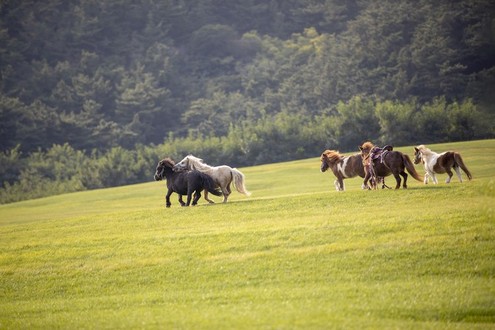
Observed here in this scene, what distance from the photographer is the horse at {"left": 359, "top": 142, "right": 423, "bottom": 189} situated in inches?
1010

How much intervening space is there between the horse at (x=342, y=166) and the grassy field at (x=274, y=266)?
5.79 ft

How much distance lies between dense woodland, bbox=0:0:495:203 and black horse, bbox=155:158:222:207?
3675cm

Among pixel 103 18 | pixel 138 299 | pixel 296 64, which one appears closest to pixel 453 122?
pixel 296 64

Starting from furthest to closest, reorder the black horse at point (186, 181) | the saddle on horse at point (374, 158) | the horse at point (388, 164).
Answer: the black horse at point (186, 181)
the saddle on horse at point (374, 158)
the horse at point (388, 164)

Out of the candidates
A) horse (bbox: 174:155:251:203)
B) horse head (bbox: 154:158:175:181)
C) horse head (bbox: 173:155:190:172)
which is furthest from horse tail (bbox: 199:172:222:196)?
horse head (bbox: 154:158:175:181)

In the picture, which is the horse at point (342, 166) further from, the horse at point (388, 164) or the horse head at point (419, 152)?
the horse head at point (419, 152)

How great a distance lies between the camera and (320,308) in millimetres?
16875

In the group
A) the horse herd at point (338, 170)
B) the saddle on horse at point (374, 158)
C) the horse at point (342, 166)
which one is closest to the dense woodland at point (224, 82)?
the horse at point (342, 166)

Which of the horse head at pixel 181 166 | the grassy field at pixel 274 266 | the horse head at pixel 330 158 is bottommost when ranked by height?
the grassy field at pixel 274 266

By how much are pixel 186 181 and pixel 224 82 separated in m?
75.1

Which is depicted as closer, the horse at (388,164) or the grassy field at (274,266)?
the grassy field at (274,266)

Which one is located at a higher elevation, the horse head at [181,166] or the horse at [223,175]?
the horse head at [181,166]

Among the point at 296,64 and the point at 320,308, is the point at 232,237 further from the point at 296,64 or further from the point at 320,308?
the point at 296,64

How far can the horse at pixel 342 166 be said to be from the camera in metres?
28.6
